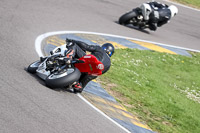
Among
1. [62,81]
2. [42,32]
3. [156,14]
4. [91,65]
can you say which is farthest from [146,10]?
[62,81]

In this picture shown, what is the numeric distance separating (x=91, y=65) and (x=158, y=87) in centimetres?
377

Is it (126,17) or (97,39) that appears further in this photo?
(126,17)

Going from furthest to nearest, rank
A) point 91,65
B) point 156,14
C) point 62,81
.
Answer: point 156,14 < point 91,65 < point 62,81

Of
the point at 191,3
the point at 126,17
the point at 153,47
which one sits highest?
the point at 191,3

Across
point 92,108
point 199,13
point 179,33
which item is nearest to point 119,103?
point 92,108

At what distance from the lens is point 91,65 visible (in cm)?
725

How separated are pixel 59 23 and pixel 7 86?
20.7 ft

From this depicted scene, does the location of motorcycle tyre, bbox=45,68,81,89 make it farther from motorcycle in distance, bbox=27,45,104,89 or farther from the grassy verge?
the grassy verge

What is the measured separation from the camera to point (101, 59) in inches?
295

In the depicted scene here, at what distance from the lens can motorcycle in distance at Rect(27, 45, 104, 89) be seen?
23.4ft

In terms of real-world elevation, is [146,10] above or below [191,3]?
above

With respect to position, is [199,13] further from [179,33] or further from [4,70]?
[4,70]

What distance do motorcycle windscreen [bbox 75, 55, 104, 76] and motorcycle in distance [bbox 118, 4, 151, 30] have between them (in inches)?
306

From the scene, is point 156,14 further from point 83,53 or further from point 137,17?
point 83,53
